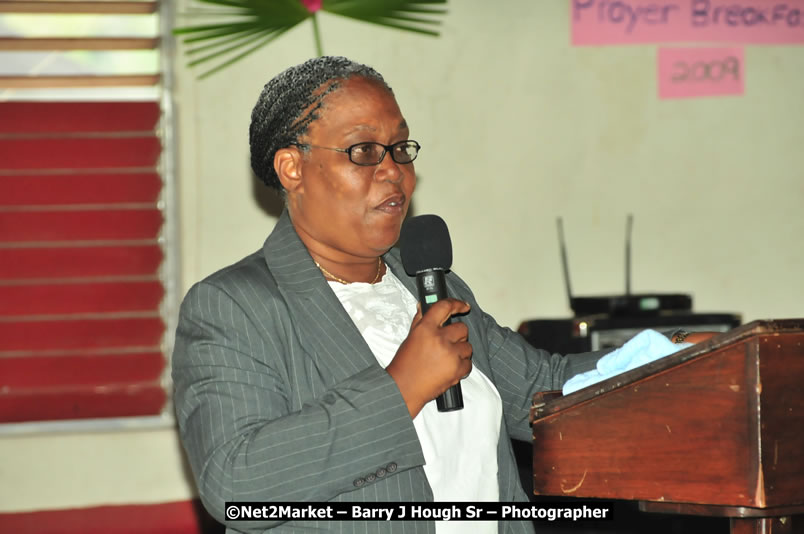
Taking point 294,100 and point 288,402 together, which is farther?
point 294,100

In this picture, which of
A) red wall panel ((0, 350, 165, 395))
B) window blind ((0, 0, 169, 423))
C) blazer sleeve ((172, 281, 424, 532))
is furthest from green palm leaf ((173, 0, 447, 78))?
blazer sleeve ((172, 281, 424, 532))

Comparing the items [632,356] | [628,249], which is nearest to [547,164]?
[628,249]

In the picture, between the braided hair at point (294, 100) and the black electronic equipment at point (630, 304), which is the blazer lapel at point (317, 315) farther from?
the black electronic equipment at point (630, 304)

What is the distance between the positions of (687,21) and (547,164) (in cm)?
75

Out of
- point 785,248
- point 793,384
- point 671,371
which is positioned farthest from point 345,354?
point 785,248

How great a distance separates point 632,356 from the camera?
1289 millimetres

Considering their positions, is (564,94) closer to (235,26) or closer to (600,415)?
(235,26)

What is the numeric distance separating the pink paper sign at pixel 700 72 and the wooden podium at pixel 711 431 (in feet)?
8.09

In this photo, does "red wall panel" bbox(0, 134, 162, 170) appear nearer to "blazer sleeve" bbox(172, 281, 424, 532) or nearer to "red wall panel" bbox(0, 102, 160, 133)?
"red wall panel" bbox(0, 102, 160, 133)

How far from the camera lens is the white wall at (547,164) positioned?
10.1 ft

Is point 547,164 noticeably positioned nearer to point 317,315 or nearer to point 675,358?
point 317,315

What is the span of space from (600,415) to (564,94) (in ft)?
7.62

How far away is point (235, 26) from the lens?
9.89 feet

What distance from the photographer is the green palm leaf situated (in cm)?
301
